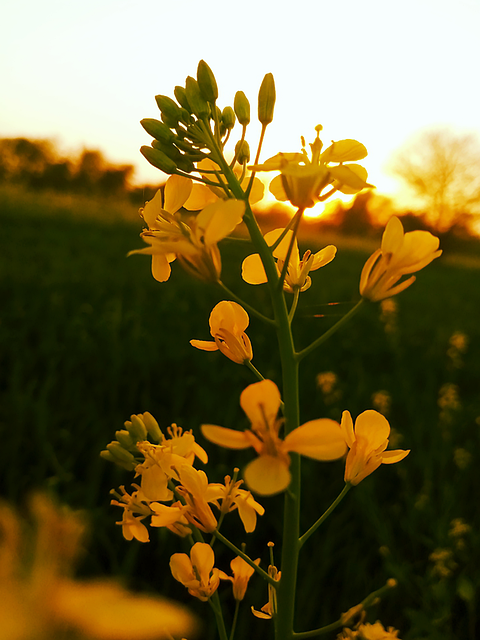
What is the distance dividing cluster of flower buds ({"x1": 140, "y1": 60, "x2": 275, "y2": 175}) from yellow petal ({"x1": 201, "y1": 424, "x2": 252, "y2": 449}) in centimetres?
44

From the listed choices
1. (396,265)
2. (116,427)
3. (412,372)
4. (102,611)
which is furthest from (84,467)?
(412,372)

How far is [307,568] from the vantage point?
1443mm

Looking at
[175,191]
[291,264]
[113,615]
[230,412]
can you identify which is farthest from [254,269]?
[230,412]

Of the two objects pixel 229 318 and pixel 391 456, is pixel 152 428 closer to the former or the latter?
pixel 229 318

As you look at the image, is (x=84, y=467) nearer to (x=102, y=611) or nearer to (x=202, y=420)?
(x=202, y=420)

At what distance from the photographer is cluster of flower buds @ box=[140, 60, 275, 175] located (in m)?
0.76

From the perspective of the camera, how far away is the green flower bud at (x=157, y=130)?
0.76 m

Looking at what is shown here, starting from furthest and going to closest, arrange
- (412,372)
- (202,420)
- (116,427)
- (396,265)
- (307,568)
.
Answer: (412,372)
(202,420)
(116,427)
(307,568)
(396,265)

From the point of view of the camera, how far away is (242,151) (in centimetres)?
78

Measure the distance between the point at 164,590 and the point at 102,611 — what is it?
1.30 metres

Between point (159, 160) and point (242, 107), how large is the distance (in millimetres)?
192

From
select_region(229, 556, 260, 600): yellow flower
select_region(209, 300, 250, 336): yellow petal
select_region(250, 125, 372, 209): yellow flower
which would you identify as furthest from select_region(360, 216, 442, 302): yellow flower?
select_region(229, 556, 260, 600): yellow flower

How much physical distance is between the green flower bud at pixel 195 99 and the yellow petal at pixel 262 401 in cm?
50

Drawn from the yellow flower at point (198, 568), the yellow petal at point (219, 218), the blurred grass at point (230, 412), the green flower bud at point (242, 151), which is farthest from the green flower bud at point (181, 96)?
the yellow flower at point (198, 568)
